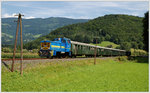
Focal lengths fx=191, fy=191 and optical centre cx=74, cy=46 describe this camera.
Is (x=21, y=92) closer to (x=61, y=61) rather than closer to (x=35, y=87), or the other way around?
(x=35, y=87)

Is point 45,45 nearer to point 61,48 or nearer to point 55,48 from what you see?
point 55,48

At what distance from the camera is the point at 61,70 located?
30.8 meters

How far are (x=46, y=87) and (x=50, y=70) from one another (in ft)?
21.6

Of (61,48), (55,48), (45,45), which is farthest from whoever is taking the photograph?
(61,48)

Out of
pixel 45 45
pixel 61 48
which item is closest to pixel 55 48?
pixel 45 45

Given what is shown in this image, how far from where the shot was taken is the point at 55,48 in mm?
37188

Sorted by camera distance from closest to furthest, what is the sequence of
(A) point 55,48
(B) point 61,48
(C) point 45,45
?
(C) point 45,45 < (A) point 55,48 < (B) point 61,48

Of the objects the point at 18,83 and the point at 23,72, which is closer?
the point at 18,83

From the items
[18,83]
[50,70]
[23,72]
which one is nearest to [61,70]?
[50,70]

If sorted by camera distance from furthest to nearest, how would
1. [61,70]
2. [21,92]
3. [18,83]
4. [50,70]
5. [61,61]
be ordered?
[61,61] → [61,70] → [50,70] → [18,83] → [21,92]

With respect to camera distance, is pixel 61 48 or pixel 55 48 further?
pixel 61 48

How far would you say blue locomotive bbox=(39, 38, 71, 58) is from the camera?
3578 cm

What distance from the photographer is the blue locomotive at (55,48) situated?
117 feet

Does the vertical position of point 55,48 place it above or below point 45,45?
below
